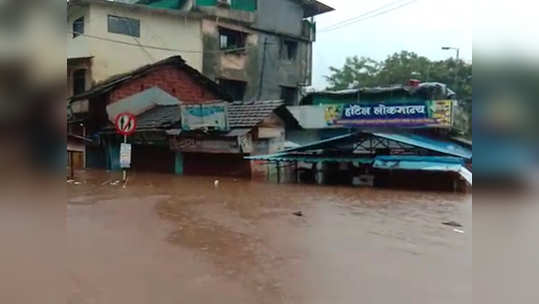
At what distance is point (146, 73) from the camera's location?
21.1 m

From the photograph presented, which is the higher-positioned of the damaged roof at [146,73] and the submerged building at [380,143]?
the damaged roof at [146,73]

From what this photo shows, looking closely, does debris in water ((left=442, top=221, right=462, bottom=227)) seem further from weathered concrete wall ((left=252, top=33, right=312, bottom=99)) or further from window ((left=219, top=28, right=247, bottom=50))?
window ((left=219, top=28, right=247, bottom=50))

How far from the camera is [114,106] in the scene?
20359 millimetres

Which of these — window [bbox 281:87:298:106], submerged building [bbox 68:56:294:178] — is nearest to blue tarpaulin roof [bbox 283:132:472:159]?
submerged building [bbox 68:56:294:178]

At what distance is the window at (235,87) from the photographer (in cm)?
2633

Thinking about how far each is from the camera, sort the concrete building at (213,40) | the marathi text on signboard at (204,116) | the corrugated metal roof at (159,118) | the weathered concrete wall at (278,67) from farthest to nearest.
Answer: the weathered concrete wall at (278,67) < the concrete building at (213,40) < the corrugated metal roof at (159,118) < the marathi text on signboard at (204,116)

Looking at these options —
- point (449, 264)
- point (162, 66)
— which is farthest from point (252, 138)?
point (449, 264)

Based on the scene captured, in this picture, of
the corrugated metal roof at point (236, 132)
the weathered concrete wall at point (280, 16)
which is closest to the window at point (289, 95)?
the weathered concrete wall at point (280, 16)

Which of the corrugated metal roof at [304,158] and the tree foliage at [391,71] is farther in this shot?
the tree foliage at [391,71]

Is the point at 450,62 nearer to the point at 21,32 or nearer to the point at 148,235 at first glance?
the point at 148,235

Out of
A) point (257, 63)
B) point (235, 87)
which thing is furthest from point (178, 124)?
point (257, 63)

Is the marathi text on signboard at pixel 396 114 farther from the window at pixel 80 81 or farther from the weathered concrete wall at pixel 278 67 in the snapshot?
the window at pixel 80 81

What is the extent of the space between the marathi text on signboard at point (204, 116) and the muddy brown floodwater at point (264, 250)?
6.48 meters

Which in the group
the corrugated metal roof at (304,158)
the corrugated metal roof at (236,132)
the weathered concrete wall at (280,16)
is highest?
the weathered concrete wall at (280,16)
